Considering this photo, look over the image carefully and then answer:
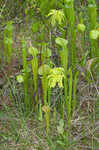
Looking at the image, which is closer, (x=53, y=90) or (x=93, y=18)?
(x=93, y=18)

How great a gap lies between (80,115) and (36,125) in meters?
0.27

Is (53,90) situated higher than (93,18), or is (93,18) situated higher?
(93,18)

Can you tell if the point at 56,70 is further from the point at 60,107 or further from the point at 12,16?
the point at 12,16

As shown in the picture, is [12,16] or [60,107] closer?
[60,107]

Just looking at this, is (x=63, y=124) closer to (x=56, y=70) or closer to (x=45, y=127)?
(x=45, y=127)

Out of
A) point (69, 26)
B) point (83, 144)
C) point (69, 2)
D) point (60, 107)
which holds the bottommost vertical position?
point (83, 144)

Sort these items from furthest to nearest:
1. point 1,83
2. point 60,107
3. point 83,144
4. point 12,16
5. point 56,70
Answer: point 1,83 → point 12,16 → point 60,107 → point 83,144 → point 56,70

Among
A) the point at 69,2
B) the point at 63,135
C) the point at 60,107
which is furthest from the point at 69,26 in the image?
the point at 63,135

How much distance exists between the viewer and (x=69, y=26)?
3.99 feet

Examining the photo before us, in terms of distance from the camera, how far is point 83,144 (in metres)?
1.21

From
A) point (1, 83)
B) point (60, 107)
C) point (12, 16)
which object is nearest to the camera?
point (60, 107)

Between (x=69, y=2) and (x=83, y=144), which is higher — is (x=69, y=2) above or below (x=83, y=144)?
above

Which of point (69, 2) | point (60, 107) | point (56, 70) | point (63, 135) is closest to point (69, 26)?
point (69, 2)

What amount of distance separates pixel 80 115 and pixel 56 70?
1.58 ft
